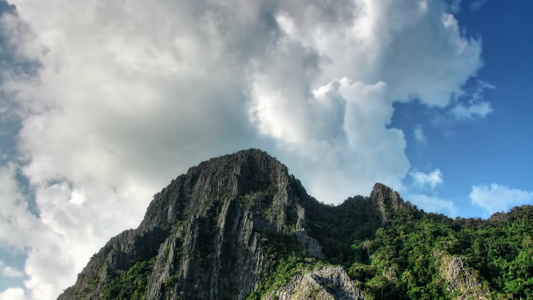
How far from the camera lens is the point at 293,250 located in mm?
104500

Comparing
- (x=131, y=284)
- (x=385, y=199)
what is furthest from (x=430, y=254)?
(x=131, y=284)

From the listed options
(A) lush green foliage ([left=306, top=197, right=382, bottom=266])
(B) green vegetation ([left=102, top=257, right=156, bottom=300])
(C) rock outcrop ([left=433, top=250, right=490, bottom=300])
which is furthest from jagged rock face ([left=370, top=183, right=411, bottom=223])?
(B) green vegetation ([left=102, top=257, right=156, bottom=300])

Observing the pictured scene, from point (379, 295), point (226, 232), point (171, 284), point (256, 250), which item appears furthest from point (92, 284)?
point (379, 295)

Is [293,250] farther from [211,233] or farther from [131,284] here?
[131,284]

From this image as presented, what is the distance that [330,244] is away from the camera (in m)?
114

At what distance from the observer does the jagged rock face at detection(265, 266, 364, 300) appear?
81.9 m

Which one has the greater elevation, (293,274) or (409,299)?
(293,274)

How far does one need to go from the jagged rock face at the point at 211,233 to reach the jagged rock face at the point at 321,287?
45.0 ft

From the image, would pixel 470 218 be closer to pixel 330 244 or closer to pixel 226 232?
pixel 330 244

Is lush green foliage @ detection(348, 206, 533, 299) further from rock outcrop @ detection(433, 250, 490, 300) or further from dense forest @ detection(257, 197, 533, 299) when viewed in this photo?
rock outcrop @ detection(433, 250, 490, 300)

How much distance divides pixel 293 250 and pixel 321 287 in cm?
2272

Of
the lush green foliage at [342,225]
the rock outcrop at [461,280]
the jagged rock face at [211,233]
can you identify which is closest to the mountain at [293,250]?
the rock outcrop at [461,280]

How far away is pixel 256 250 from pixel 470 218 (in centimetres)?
6051

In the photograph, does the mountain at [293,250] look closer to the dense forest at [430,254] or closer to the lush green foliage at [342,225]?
the dense forest at [430,254]
